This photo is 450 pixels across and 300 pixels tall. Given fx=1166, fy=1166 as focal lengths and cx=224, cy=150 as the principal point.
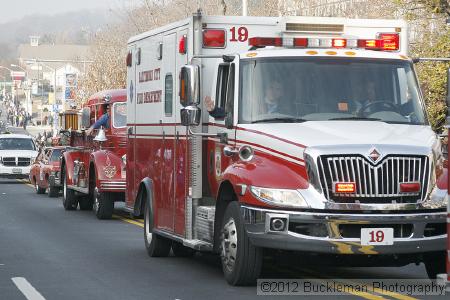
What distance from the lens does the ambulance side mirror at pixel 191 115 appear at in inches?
505

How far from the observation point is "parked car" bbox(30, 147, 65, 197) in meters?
32.9

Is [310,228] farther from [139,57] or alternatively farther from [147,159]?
[139,57]


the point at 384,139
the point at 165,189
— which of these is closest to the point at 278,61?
the point at 384,139

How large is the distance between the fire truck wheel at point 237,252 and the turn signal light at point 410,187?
63.2 inches

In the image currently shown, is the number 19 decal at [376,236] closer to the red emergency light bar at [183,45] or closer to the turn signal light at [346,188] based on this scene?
the turn signal light at [346,188]

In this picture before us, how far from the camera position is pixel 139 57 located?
1681 centimetres

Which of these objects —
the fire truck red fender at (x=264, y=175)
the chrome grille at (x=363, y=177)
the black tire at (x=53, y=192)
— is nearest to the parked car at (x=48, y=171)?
the black tire at (x=53, y=192)

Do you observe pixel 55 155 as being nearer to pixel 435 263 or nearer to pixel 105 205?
pixel 105 205

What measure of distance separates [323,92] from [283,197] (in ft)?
5.18

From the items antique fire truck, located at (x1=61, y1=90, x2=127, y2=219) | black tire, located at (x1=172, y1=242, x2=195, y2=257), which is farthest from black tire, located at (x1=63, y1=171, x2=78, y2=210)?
black tire, located at (x1=172, y1=242, x2=195, y2=257)

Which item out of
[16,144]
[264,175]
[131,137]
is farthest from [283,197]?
[16,144]

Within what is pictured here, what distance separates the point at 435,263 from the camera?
12.7m

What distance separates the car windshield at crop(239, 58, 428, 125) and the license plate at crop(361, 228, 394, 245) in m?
1.50

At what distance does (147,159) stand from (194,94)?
332 cm
